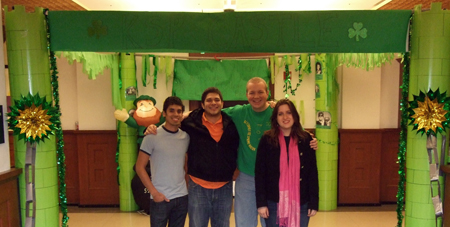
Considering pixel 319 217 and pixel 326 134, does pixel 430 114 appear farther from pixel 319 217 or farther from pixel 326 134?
pixel 319 217

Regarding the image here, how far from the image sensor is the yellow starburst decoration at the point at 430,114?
2152 mm

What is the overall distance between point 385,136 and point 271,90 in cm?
162

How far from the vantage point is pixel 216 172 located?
6.84 feet

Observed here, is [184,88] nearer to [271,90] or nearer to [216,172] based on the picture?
[271,90]

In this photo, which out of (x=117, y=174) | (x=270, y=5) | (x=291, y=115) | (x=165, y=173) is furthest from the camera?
(x=117, y=174)

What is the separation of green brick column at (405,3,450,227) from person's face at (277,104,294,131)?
1.04 m

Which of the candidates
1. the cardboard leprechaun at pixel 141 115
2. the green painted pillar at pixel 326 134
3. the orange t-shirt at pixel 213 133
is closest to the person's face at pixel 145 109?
the cardboard leprechaun at pixel 141 115

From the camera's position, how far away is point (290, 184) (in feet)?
6.30

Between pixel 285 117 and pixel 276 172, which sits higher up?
pixel 285 117

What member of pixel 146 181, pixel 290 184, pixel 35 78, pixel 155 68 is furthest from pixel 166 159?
pixel 155 68

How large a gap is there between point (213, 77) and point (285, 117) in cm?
213

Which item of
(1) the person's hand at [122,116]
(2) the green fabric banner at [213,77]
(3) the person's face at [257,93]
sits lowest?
(1) the person's hand at [122,116]

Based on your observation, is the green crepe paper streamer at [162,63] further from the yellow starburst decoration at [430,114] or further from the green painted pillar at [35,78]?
the yellow starburst decoration at [430,114]

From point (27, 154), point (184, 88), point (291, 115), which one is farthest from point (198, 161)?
point (184, 88)
